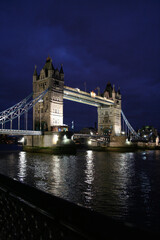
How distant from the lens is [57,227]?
63.4 inches

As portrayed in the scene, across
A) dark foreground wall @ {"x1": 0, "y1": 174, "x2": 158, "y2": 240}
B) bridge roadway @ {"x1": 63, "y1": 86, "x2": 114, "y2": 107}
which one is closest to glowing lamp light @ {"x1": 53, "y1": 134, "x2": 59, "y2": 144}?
bridge roadway @ {"x1": 63, "y1": 86, "x2": 114, "y2": 107}

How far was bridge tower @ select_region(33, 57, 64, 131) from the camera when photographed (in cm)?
4281

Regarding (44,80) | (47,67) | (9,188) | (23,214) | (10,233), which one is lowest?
(10,233)

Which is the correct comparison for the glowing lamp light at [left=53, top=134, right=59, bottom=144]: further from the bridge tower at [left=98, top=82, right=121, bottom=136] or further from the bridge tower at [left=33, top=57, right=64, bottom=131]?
the bridge tower at [left=98, top=82, right=121, bottom=136]

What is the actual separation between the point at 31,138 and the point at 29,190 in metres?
40.2

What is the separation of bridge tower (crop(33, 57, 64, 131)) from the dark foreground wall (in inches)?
1523

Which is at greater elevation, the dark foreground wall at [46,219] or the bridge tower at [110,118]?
the bridge tower at [110,118]

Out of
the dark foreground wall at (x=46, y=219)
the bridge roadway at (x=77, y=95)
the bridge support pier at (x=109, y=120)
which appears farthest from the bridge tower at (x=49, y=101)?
the dark foreground wall at (x=46, y=219)

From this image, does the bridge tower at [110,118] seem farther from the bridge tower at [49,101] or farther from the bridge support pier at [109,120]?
the bridge tower at [49,101]

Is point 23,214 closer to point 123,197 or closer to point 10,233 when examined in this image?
point 10,233

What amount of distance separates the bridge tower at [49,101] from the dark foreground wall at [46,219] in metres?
38.7

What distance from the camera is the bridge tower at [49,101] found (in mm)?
42812

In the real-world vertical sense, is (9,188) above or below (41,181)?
above

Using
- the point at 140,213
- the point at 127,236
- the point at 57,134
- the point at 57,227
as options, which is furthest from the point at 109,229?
the point at 57,134
